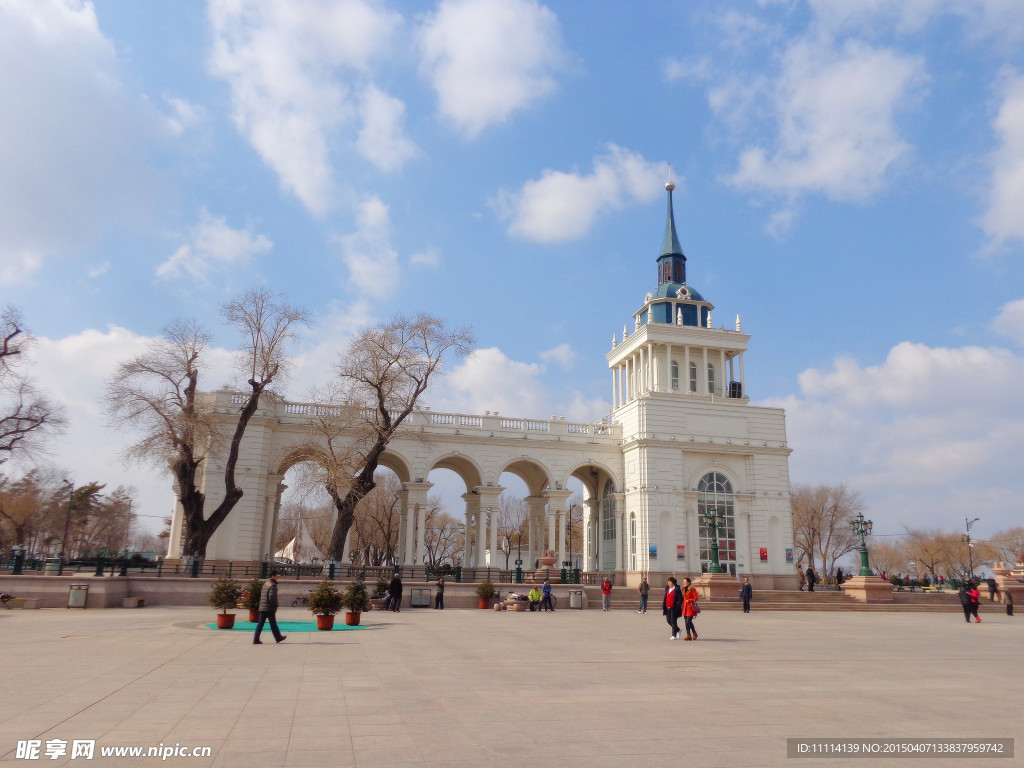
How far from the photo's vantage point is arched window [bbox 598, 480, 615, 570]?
45.1 m

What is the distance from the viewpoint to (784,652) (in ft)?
50.3

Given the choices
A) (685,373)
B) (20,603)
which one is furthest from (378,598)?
(685,373)

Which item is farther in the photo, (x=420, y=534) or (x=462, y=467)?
(x=462, y=467)

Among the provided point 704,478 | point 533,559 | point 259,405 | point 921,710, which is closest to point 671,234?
point 704,478

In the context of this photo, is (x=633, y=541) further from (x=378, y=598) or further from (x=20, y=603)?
(x=20, y=603)

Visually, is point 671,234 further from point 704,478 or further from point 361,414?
point 361,414

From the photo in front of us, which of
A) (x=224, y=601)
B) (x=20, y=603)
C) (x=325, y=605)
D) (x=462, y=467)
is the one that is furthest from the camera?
(x=462, y=467)

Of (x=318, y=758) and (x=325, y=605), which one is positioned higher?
(x=325, y=605)

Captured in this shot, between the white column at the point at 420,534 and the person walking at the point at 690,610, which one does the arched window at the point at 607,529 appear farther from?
the person walking at the point at 690,610

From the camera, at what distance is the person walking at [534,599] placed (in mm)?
29438

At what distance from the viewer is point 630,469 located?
43312mm

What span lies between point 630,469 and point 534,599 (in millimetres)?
15639

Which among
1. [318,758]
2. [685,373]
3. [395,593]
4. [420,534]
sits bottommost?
[318,758]

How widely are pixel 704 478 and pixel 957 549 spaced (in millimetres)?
64012
